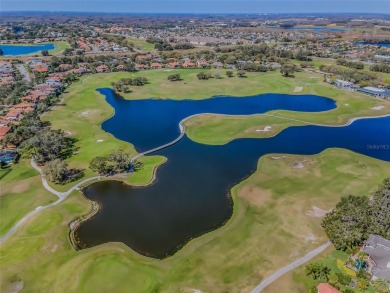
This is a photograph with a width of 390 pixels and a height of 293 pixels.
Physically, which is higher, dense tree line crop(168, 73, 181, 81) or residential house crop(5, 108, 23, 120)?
dense tree line crop(168, 73, 181, 81)

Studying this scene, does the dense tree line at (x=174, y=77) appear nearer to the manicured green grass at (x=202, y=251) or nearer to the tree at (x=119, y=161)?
the tree at (x=119, y=161)

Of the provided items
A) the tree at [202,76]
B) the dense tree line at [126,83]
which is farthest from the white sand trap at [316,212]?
the tree at [202,76]

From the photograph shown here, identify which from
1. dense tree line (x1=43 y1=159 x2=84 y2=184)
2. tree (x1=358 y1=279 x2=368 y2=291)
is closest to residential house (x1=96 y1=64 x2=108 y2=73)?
dense tree line (x1=43 y1=159 x2=84 y2=184)

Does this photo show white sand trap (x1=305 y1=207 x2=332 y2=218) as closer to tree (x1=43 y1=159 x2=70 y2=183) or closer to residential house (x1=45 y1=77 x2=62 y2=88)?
tree (x1=43 y1=159 x2=70 y2=183)

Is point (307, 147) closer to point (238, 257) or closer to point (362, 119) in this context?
point (362, 119)

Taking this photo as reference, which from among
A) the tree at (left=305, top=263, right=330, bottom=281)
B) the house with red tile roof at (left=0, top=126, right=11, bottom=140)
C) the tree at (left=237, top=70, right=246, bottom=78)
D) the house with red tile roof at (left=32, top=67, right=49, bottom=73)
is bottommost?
the house with red tile roof at (left=32, top=67, right=49, bottom=73)

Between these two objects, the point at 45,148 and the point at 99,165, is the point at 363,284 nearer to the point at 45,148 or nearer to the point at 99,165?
the point at 99,165

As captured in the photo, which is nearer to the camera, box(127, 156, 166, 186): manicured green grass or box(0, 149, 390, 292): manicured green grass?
box(0, 149, 390, 292): manicured green grass

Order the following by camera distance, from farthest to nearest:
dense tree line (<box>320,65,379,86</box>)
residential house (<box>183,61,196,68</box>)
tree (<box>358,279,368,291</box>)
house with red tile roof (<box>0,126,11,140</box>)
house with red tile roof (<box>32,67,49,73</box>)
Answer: residential house (<box>183,61,196,68</box>) → house with red tile roof (<box>32,67,49,73</box>) → dense tree line (<box>320,65,379,86</box>) → house with red tile roof (<box>0,126,11,140</box>) → tree (<box>358,279,368,291</box>)
